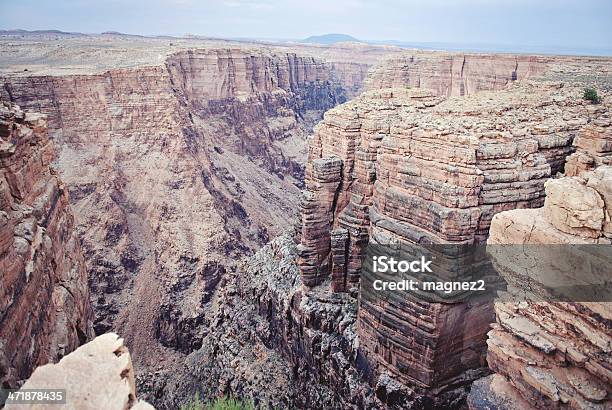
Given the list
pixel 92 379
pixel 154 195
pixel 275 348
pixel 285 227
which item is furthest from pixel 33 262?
pixel 285 227

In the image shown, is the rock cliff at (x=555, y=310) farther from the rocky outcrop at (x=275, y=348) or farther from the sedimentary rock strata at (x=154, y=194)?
the sedimentary rock strata at (x=154, y=194)

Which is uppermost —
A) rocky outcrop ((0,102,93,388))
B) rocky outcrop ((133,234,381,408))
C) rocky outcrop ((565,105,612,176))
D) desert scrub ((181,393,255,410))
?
rocky outcrop ((565,105,612,176))

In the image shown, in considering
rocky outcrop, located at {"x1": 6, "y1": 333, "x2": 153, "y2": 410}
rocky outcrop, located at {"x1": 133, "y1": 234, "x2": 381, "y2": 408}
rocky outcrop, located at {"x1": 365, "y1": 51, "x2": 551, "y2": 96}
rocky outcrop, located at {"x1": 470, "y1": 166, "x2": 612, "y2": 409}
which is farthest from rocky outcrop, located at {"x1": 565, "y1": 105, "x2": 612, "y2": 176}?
rocky outcrop, located at {"x1": 365, "y1": 51, "x2": 551, "y2": 96}

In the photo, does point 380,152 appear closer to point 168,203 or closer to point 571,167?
point 571,167

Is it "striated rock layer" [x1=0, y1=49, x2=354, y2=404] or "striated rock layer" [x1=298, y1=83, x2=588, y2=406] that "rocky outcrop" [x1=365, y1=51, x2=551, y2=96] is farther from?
"striated rock layer" [x1=298, y1=83, x2=588, y2=406]

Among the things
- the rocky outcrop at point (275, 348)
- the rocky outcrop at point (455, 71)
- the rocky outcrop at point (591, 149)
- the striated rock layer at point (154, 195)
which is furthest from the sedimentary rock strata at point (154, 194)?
the rocky outcrop at point (455, 71)

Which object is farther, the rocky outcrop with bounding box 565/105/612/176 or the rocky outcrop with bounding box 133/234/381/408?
the rocky outcrop with bounding box 133/234/381/408

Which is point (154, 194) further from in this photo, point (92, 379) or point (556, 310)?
point (556, 310)

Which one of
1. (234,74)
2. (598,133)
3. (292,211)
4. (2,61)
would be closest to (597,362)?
(598,133)
